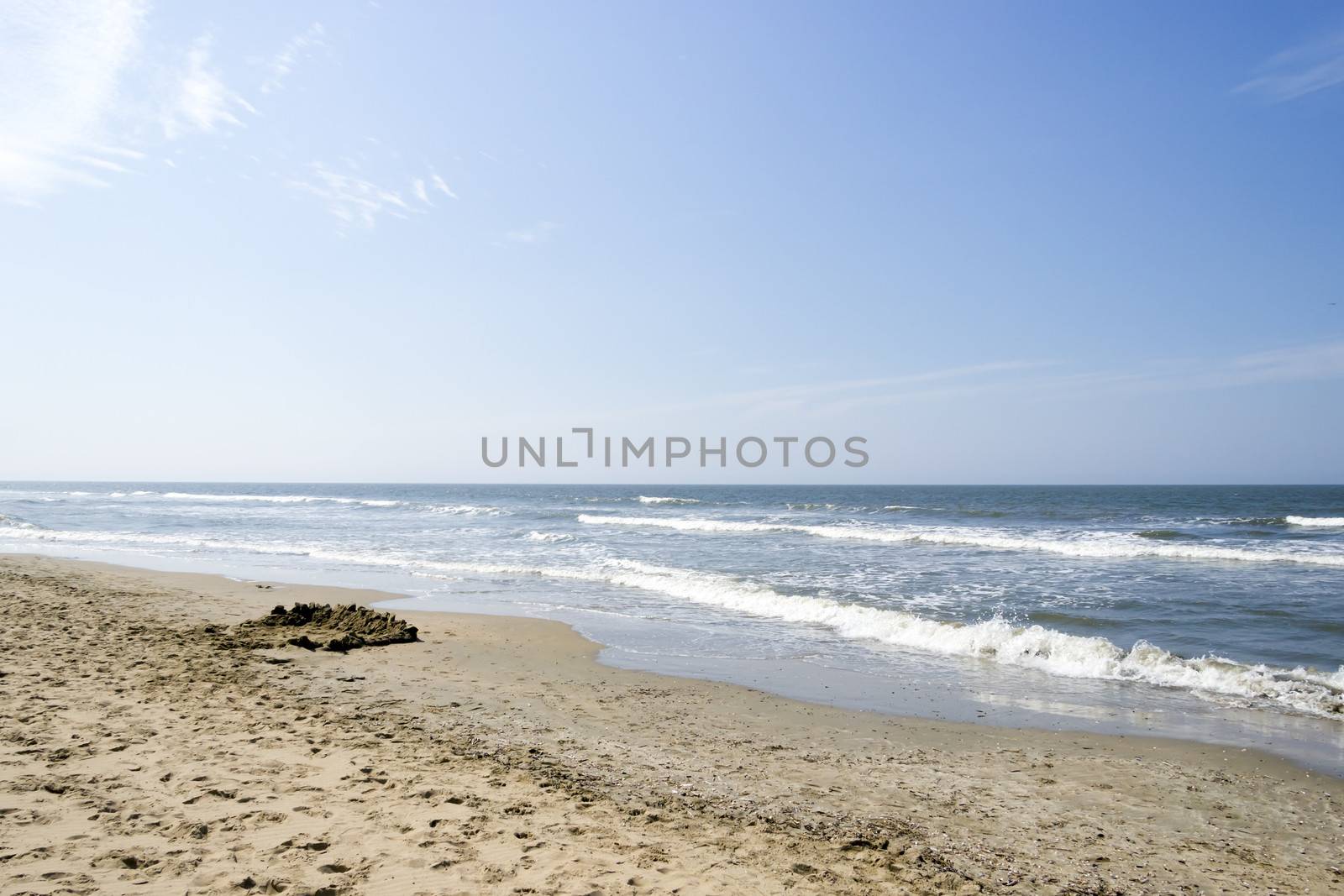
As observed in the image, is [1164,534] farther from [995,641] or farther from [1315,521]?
[995,641]

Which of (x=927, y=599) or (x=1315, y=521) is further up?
→ (x=1315, y=521)

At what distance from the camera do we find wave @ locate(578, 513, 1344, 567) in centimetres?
2072

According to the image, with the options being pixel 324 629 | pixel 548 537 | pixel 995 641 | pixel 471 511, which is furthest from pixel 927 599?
pixel 471 511

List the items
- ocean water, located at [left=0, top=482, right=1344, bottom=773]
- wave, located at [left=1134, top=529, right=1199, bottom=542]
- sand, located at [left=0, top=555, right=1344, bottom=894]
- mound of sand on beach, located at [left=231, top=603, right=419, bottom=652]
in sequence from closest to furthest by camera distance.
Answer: sand, located at [left=0, top=555, right=1344, bottom=894], ocean water, located at [left=0, top=482, right=1344, bottom=773], mound of sand on beach, located at [left=231, top=603, right=419, bottom=652], wave, located at [left=1134, top=529, right=1199, bottom=542]

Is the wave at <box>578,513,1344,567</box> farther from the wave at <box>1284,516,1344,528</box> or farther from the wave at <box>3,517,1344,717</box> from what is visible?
the wave at <box>1284,516,1344,528</box>

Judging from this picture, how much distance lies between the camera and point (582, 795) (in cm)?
486

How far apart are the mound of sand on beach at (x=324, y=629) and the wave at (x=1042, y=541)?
762 inches

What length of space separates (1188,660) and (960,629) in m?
2.81

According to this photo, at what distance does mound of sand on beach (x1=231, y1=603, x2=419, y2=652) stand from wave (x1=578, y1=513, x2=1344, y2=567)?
1935 centimetres

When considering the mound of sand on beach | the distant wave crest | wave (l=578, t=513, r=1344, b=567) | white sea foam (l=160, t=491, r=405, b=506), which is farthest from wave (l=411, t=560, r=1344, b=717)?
white sea foam (l=160, t=491, r=405, b=506)

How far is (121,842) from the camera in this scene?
393 centimetres

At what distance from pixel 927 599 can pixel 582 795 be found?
10774 millimetres

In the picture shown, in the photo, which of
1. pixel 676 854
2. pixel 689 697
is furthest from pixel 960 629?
pixel 676 854

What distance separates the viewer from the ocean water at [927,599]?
800 centimetres
